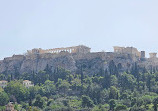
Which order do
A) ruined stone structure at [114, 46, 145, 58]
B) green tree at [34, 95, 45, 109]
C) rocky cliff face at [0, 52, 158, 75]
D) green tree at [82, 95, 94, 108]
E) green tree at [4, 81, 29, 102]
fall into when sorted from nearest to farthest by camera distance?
green tree at [82, 95, 94, 108], green tree at [34, 95, 45, 109], green tree at [4, 81, 29, 102], rocky cliff face at [0, 52, 158, 75], ruined stone structure at [114, 46, 145, 58]

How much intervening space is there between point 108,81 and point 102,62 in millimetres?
10466

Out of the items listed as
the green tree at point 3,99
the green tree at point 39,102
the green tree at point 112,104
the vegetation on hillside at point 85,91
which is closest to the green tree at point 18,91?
the vegetation on hillside at point 85,91

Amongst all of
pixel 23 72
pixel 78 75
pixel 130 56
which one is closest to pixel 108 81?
pixel 78 75

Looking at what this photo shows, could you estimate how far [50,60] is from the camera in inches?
3418

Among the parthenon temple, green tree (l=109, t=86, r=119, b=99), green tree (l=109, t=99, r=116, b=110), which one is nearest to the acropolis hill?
the parthenon temple

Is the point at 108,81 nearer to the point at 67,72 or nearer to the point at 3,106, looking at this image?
the point at 67,72

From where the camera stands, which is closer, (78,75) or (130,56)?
(78,75)

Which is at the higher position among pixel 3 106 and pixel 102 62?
pixel 102 62

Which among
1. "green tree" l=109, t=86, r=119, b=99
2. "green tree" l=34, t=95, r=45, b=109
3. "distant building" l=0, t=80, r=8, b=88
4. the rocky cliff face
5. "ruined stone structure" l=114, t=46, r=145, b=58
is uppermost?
"ruined stone structure" l=114, t=46, r=145, b=58

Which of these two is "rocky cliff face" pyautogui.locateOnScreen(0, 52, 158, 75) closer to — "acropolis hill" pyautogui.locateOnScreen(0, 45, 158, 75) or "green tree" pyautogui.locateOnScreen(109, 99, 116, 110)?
"acropolis hill" pyautogui.locateOnScreen(0, 45, 158, 75)

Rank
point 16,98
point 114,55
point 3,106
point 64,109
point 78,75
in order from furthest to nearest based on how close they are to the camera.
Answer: point 114,55
point 78,75
point 16,98
point 3,106
point 64,109

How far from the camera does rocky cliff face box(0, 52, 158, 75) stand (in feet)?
273

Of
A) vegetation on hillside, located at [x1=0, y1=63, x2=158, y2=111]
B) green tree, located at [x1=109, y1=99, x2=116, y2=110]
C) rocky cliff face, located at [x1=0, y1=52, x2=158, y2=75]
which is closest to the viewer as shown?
green tree, located at [x1=109, y1=99, x2=116, y2=110]

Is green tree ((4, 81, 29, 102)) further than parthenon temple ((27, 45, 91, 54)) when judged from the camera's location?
No
